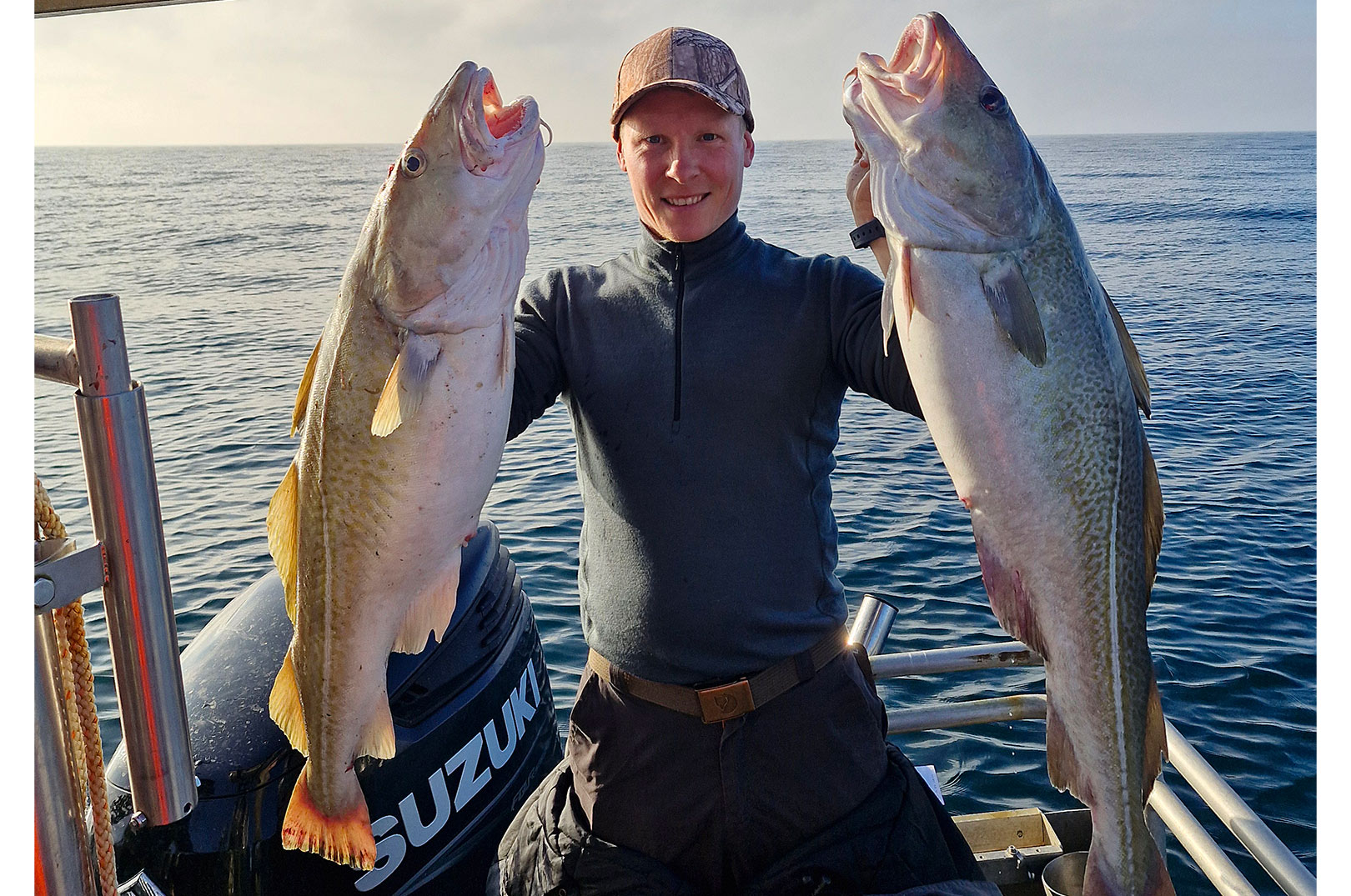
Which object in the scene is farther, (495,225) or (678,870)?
(678,870)

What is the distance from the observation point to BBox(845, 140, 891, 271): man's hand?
7.30 feet

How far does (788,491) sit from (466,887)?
1563mm

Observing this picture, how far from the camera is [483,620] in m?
3.37

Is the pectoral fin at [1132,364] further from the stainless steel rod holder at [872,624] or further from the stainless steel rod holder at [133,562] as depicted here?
the stainless steel rod holder at [133,562]

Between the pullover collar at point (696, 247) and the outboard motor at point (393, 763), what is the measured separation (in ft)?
4.36

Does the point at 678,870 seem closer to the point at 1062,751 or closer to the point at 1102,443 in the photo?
the point at 1062,751

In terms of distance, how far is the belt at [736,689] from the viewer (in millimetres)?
2443

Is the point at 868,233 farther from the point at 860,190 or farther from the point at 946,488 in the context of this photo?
the point at 946,488

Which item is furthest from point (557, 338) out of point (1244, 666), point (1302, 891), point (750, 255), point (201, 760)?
point (1244, 666)

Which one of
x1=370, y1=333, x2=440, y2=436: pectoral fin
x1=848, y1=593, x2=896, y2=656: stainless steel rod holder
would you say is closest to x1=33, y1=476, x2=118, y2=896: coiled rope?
x1=370, y1=333, x2=440, y2=436: pectoral fin

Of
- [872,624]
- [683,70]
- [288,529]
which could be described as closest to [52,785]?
[288,529]

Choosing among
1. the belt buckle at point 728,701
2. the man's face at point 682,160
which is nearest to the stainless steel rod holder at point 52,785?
the belt buckle at point 728,701

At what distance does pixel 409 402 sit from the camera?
1.96 m

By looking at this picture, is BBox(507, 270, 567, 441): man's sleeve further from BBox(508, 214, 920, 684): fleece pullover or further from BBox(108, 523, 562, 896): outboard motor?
BBox(108, 523, 562, 896): outboard motor
